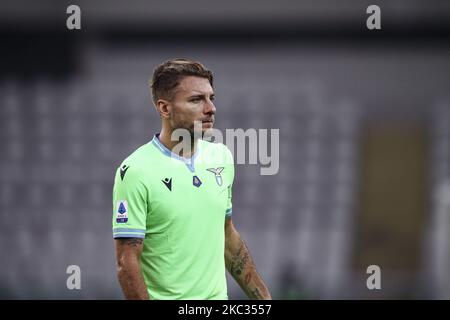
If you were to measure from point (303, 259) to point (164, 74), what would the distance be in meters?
10.4

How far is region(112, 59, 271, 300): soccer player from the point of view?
395cm

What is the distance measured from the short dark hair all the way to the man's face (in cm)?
2

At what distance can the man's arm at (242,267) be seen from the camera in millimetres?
4504

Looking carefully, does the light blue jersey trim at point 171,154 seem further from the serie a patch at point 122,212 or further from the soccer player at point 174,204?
the serie a patch at point 122,212

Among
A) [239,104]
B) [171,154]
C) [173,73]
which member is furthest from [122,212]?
[239,104]

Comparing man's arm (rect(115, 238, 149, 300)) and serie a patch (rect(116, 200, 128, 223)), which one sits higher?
serie a patch (rect(116, 200, 128, 223))

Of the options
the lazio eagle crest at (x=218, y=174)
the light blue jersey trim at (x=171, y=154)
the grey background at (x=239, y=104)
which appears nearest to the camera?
the light blue jersey trim at (x=171, y=154)

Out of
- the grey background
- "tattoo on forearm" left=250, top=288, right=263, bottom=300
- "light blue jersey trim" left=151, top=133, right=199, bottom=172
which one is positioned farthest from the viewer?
the grey background

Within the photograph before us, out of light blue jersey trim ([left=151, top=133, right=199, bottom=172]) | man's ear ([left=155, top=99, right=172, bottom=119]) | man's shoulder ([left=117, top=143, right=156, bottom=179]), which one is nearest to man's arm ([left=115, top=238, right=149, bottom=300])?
man's shoulder ([left=117, top=143, right=156, bottom=179])

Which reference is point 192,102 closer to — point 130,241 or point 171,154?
point 171,154

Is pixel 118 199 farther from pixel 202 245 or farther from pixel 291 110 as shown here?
pixel 291 110

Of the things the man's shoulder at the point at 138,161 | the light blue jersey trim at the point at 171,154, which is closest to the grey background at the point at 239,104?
the light blue jersey trim at the point at 171,154

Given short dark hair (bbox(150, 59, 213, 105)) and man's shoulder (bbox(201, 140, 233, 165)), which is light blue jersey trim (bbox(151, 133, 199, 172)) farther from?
short dark hair (bbox(150, 59, 213, 105))

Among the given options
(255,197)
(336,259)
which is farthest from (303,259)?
(255,197)
